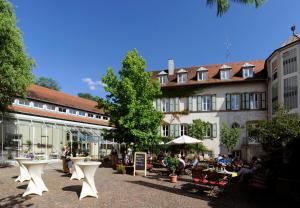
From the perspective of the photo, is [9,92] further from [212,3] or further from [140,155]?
[212,3]

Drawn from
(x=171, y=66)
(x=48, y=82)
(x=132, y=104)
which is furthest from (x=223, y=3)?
(x=48, y=82)

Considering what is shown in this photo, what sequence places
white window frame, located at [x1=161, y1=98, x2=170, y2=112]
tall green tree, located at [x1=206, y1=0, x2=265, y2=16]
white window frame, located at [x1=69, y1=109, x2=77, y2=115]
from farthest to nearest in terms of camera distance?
white window frame, located at [x1=161, y1=98, x2=170, y2=112] → white window frame, located at [x1=69, y1=109, x2=77, y2=115] → tall green tree, located at [x1=206, y1=0, x2=265, y2=16]

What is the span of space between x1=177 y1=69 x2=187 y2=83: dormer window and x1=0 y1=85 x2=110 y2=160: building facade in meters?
11.0

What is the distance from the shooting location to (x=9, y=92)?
2067 cm

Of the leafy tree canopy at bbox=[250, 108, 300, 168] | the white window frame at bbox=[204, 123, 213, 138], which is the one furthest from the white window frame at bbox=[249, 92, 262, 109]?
the leafy tree canopy at bbox=[250, 108, 300, 168]

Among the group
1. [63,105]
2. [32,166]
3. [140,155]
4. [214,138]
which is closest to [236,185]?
[140,155]

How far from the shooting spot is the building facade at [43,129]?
2570 cm

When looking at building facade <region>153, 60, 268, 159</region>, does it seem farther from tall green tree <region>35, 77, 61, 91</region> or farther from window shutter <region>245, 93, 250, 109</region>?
tall green tree <region>35, 77, 61, 91</region>

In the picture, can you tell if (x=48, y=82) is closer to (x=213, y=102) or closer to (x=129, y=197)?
(x=213, y=102)

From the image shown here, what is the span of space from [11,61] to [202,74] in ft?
72.5

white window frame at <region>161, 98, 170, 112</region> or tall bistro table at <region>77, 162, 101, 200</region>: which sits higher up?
white window frame at <region>161, 98, 170, 112</region>

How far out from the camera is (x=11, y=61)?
1988cm

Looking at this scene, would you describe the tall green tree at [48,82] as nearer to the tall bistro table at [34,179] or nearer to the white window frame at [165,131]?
the white window frame at [165,131]

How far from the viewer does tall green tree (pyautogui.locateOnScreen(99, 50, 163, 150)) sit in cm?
2238
